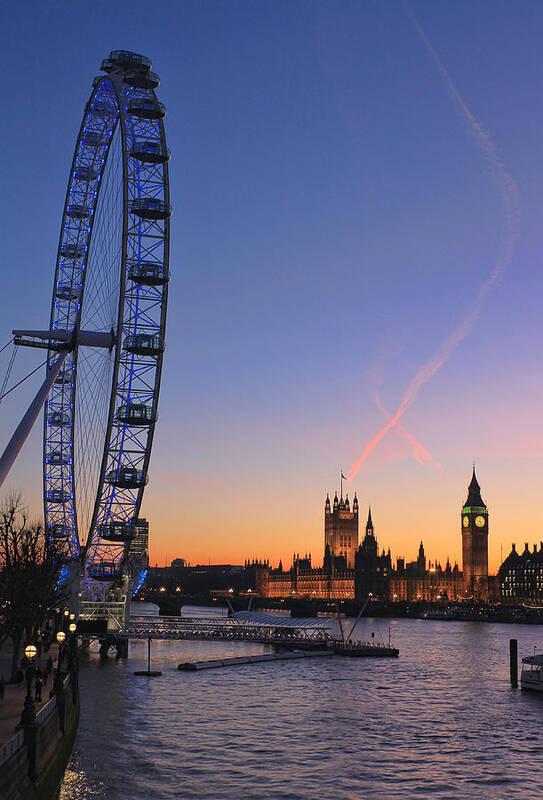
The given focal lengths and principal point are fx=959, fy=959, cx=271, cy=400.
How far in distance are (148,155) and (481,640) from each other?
104788 millimetres

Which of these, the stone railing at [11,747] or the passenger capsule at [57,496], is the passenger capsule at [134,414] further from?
the stone railing at [11,747]

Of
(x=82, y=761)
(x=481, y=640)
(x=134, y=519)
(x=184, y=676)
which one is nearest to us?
(x=82, y=761)

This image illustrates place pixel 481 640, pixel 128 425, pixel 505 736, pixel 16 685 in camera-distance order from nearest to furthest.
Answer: pixel 16 685, pixel 505 736, pixel 128 425, pixel 481 640

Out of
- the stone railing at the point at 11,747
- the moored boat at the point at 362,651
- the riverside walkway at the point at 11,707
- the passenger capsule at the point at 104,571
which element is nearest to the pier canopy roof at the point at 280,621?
the moored boat at the point at 362,651

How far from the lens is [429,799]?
107ft

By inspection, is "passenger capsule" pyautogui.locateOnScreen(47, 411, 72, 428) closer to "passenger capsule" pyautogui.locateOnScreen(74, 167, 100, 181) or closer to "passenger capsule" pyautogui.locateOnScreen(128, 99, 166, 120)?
"passenger capsule" pyautogui.locateOnScreen(74, 167, 100, 181)

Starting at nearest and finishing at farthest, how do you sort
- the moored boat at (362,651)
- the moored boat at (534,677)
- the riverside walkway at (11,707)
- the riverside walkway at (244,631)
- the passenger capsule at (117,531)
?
1. the riverside walkway at (11,707)
2. the passenger capsule at (117,531)
3. the moored boat at (534,677)
4. the riverside walkway at (244,631)
5. the moored boat at (362,651)

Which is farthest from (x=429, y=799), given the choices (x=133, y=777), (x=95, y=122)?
(x=95, y=122)

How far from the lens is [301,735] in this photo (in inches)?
1737

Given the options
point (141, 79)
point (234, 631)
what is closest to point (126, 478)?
point (141, 79)

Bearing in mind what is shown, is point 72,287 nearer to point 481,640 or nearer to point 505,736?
point 505,736

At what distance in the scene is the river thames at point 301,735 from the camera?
1310 inches

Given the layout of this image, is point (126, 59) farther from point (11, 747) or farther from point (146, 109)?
point (11, 747)

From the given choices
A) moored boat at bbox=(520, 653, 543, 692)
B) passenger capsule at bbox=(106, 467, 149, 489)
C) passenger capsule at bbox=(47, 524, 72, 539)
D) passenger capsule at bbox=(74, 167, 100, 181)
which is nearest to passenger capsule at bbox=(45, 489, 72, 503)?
passenger capsule at bbox=(47, 524, 72, 539)
